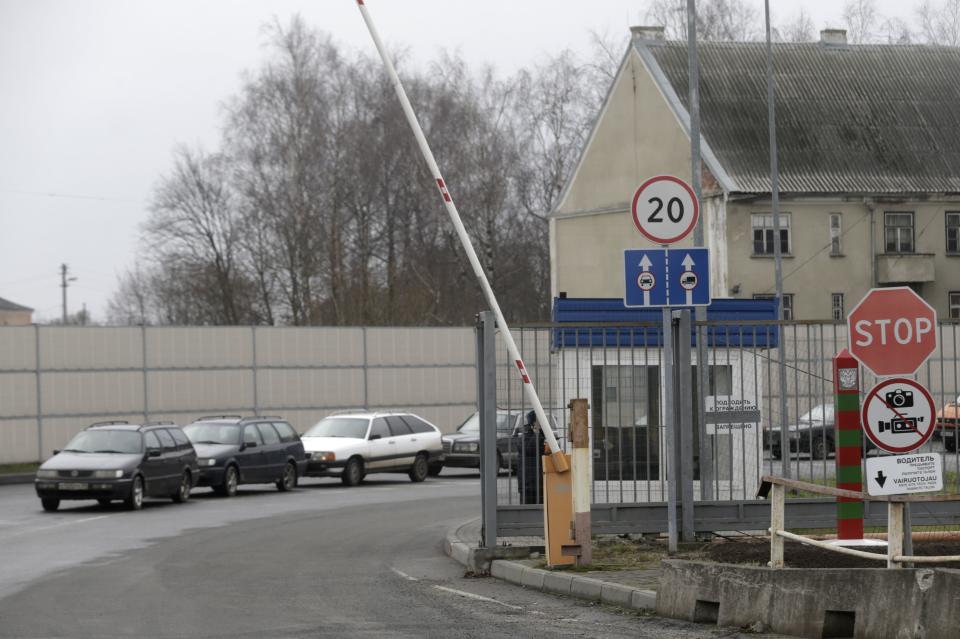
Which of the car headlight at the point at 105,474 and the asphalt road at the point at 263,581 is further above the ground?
the car headlight at the point at 105,474

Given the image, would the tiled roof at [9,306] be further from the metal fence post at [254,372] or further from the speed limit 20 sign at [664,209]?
the speed limit 20 sign at [664,209]

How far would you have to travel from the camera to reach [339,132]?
64.6 m

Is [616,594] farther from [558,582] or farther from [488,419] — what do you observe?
[488,419]

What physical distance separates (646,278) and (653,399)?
1.77m

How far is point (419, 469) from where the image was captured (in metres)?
34.1

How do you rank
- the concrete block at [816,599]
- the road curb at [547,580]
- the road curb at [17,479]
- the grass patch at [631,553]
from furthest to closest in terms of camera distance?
the road curb at [17,479] → the grass patch at [631,553] → the road curb at [547,580] → the concrete block at [816,599]

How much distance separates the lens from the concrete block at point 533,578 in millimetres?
13172

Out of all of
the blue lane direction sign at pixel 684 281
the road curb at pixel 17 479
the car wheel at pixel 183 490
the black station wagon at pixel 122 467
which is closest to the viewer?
the blue lane direction sign at pixel 684 281

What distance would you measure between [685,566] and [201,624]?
3.61 metres

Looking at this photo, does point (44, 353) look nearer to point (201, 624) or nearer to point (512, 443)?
point (512, 443)

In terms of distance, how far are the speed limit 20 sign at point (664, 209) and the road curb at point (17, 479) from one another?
78.7ft

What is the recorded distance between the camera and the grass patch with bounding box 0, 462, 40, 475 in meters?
35.1

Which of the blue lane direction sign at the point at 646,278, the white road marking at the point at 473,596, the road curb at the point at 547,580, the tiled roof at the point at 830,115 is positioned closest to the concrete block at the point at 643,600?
the road curb at the point at 547,580

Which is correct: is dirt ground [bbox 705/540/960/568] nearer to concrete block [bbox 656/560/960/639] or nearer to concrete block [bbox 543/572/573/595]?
concrete block [bbox 656/560/960/639]
